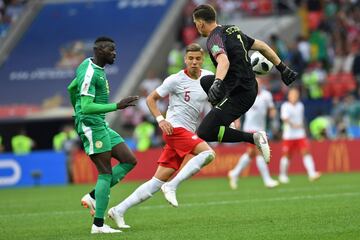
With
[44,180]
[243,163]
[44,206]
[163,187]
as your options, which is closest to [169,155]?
[163,187]

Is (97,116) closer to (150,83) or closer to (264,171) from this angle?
(264,171)

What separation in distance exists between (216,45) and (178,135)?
160 centimetres

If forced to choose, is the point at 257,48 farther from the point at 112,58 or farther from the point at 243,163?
the point at 243,163

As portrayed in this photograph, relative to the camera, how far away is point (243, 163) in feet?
70.7

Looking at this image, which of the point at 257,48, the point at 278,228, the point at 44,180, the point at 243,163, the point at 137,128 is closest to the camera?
the point at 278,228

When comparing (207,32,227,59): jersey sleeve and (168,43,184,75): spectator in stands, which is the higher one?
(168,43,184,75): spectator in stands

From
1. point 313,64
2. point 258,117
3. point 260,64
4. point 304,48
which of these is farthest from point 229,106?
point 304,48

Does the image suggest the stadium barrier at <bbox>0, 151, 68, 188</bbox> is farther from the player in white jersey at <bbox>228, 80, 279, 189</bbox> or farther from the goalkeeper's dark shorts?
the goalkeeper's dark shorts

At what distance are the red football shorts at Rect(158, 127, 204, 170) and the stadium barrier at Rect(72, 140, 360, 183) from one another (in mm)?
14266

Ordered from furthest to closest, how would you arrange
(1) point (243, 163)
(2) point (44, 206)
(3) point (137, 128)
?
(3) point (137, 128) → (1) point (243, 163) → (2) point (44, 206)

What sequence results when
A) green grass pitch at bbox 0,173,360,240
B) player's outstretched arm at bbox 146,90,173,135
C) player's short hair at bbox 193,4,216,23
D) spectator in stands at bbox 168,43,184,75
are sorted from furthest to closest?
spectator in stands at bbox 168,43,184,75 < player's outstretched arm at bbox 146,90,173,135 < player's short hair at bbox 193,4,216,23 < green grass pitch at bbox 0,173,360,240

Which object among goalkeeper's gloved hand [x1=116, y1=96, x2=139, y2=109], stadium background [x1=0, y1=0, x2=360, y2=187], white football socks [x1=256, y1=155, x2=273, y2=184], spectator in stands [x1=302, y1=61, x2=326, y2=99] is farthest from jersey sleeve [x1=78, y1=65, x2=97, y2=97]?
spectator in stands [x1=302, y1=61, x2=326, y2=99]

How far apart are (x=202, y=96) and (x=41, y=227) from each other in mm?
2810

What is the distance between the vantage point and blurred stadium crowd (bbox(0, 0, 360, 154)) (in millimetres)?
28062
